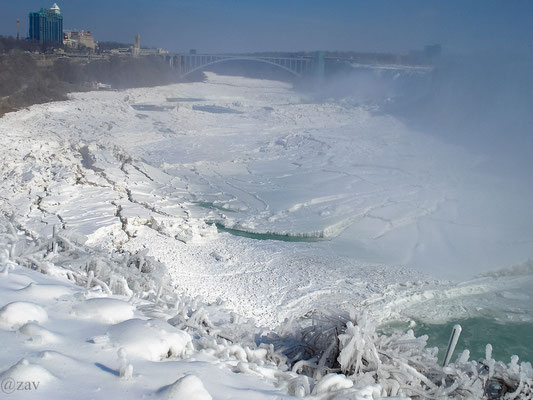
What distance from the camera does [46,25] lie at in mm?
8898

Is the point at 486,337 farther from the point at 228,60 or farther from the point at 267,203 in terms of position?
the point at 228,60

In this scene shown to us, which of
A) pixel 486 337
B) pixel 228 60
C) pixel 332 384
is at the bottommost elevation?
pixel 486 337

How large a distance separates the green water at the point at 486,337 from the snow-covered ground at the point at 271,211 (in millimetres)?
122

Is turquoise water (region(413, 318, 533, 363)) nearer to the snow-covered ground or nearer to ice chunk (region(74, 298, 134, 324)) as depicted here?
the snow-covered ground

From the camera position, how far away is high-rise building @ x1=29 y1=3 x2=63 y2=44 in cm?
882

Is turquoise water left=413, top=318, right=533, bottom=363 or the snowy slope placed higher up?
the snowy slope

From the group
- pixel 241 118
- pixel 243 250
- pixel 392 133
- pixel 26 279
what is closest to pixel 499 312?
pixel 243 250

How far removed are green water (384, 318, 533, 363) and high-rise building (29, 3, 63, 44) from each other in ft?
26.8

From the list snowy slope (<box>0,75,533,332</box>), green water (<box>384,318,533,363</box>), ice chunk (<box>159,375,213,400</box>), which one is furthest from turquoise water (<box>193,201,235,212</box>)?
ice chunk (<box>159,375,213,400</box>)

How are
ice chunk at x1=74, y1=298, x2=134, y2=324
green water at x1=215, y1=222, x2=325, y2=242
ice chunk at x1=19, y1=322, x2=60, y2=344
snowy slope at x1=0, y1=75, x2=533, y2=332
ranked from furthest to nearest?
green water at x1=215, y1=222, x2=325, y2=242 → snowy slope at x1=0, y1=75, x2=533, y2=332 → ice chunk at x1=74, y1=298, x2=134, y2=324 → ice chunk at x1=19, y1=322, x2=60, y2=344

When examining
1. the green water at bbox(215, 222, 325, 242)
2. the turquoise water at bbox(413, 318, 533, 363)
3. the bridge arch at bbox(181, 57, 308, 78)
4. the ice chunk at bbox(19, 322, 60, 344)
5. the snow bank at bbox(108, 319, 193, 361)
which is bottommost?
the turquoise water at bbox(413, 318, 533, 363)

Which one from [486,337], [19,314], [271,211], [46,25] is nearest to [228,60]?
[46,25]

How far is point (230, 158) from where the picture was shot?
7.79m

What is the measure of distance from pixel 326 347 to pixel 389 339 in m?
0.16
